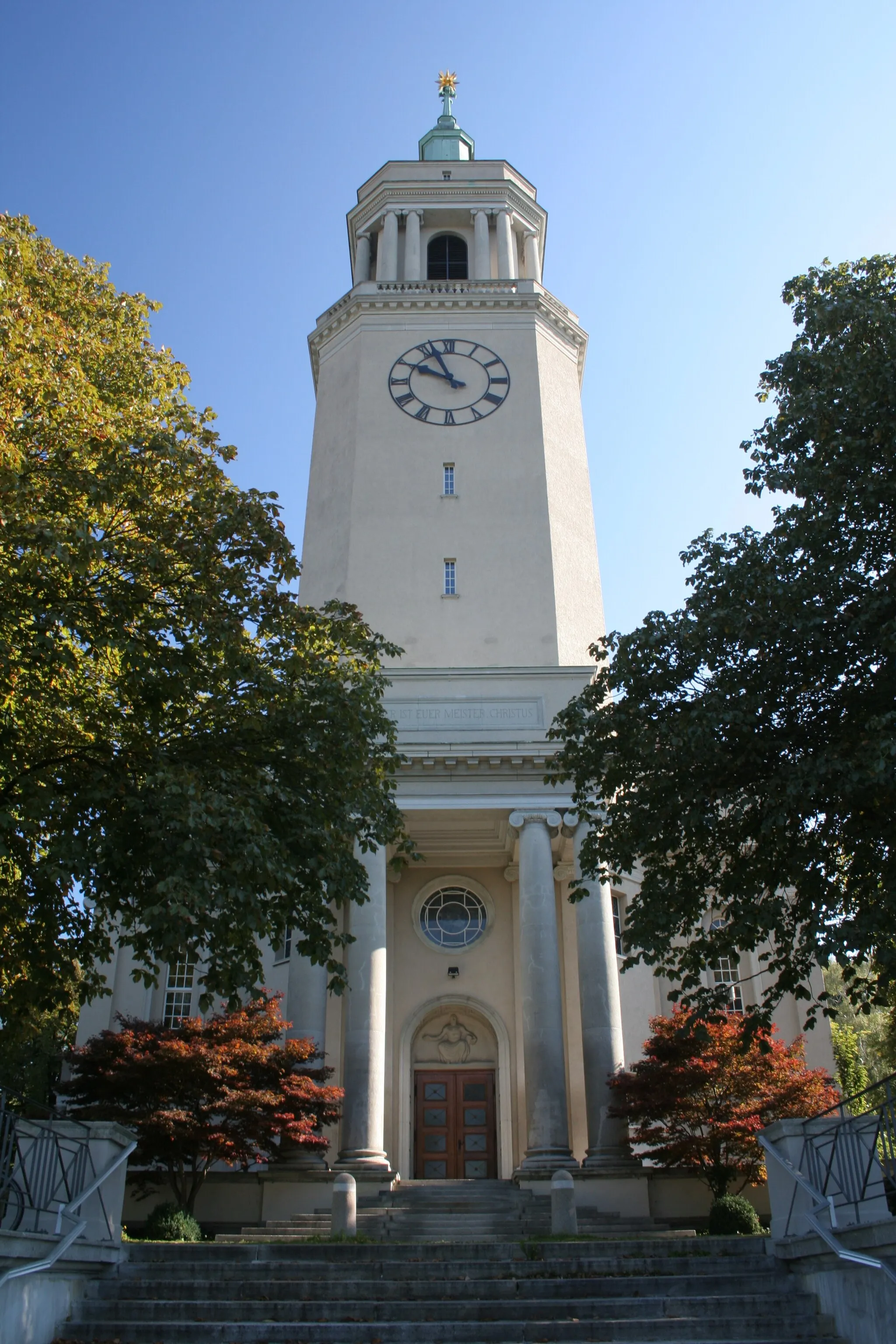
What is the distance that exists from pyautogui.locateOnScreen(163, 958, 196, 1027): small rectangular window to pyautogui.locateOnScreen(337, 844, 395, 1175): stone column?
21.8 ft

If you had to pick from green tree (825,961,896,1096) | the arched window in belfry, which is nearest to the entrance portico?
green tree (825,961,896,1096)

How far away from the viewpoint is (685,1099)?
793 inches

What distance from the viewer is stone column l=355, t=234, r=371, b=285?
119 ft

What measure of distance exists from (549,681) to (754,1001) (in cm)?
1016

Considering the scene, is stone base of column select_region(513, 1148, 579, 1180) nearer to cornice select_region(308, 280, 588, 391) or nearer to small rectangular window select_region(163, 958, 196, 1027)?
small rectangular window select_region(163, 958, 196, 1027)

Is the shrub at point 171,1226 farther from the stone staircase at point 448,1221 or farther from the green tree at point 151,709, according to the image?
the green tree at point 151,709

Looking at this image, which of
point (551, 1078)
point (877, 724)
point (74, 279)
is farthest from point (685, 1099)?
point (74, 279)

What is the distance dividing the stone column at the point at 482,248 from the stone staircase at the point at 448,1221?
24.5 m

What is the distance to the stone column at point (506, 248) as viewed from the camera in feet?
112

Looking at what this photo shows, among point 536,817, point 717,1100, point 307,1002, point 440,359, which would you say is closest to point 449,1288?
point 717,1100

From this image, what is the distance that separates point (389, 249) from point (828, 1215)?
29755 mm

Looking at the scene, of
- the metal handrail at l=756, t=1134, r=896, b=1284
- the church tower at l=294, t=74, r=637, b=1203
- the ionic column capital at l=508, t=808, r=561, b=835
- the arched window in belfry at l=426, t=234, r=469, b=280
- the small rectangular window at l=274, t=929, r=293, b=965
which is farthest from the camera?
the arched window in belfry at l=426, t=234, r=469, b=280

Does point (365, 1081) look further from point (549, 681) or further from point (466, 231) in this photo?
point (466, 231)

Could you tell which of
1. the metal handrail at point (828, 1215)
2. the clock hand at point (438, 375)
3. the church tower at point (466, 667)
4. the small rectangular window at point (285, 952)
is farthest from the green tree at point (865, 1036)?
the clock hand at point (438, 375)
